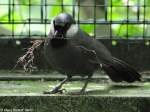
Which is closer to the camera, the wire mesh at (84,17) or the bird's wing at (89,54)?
the bird's wing at (89,54)

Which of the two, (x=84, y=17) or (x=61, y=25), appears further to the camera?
(x=84, y=17)

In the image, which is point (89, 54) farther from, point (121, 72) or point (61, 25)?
point (121, 72)

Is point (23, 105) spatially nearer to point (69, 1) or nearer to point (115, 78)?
point (115, 78)

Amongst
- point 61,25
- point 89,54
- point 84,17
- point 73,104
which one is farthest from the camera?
point 84,17

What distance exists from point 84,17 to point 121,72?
128cm

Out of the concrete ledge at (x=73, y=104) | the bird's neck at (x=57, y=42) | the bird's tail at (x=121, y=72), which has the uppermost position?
the bird's neck at (x=57, y=42)

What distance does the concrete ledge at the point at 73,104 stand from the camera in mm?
5320

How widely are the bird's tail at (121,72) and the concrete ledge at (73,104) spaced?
94 centimetres

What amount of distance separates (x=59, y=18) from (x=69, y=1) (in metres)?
1.84

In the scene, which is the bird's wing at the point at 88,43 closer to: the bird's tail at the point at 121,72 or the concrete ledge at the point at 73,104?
the bird's tail at the point at 121,72

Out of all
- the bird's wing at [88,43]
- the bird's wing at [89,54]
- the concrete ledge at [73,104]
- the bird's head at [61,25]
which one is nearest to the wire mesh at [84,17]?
the bird's wing at [88,43]

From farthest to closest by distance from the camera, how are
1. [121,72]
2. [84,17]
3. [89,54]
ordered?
[84,17], [121,72], [89,54]

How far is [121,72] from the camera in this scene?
6.31 meters

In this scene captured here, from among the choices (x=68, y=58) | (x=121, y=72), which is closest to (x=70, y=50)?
(x=68, y=58)
